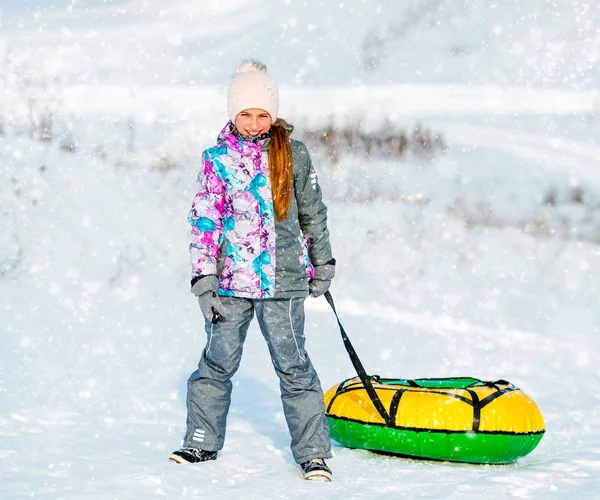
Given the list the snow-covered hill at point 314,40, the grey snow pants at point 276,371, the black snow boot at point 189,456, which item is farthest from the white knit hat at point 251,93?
the snow-covered hill at point 314,40

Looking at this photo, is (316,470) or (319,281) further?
(319,281)

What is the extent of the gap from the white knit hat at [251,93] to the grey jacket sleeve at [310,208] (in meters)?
0.25

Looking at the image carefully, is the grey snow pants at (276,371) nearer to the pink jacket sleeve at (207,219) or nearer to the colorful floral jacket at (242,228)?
the colorful floral jacket at (242,228)

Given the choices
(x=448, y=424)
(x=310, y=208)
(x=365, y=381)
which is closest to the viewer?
(x=310, y=208)

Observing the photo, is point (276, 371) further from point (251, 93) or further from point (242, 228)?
point (251, 93)

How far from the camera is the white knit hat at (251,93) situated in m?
3.83

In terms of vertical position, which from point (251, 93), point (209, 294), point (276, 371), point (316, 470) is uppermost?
point (251, 93)

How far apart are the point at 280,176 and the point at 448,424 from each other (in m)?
1.55

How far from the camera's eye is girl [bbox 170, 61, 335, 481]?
3809 millimetres

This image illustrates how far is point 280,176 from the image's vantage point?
3805mm

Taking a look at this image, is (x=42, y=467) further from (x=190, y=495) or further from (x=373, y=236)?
(x=373, y=236)

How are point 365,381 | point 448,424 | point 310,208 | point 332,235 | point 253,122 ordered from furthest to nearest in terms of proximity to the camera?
point 332,235 → point 365,381 → point 448,424 → point 310,208 → point 253,122

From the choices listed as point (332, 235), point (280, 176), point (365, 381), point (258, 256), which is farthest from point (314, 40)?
point (258, 256)

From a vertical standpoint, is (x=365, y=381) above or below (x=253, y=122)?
below
